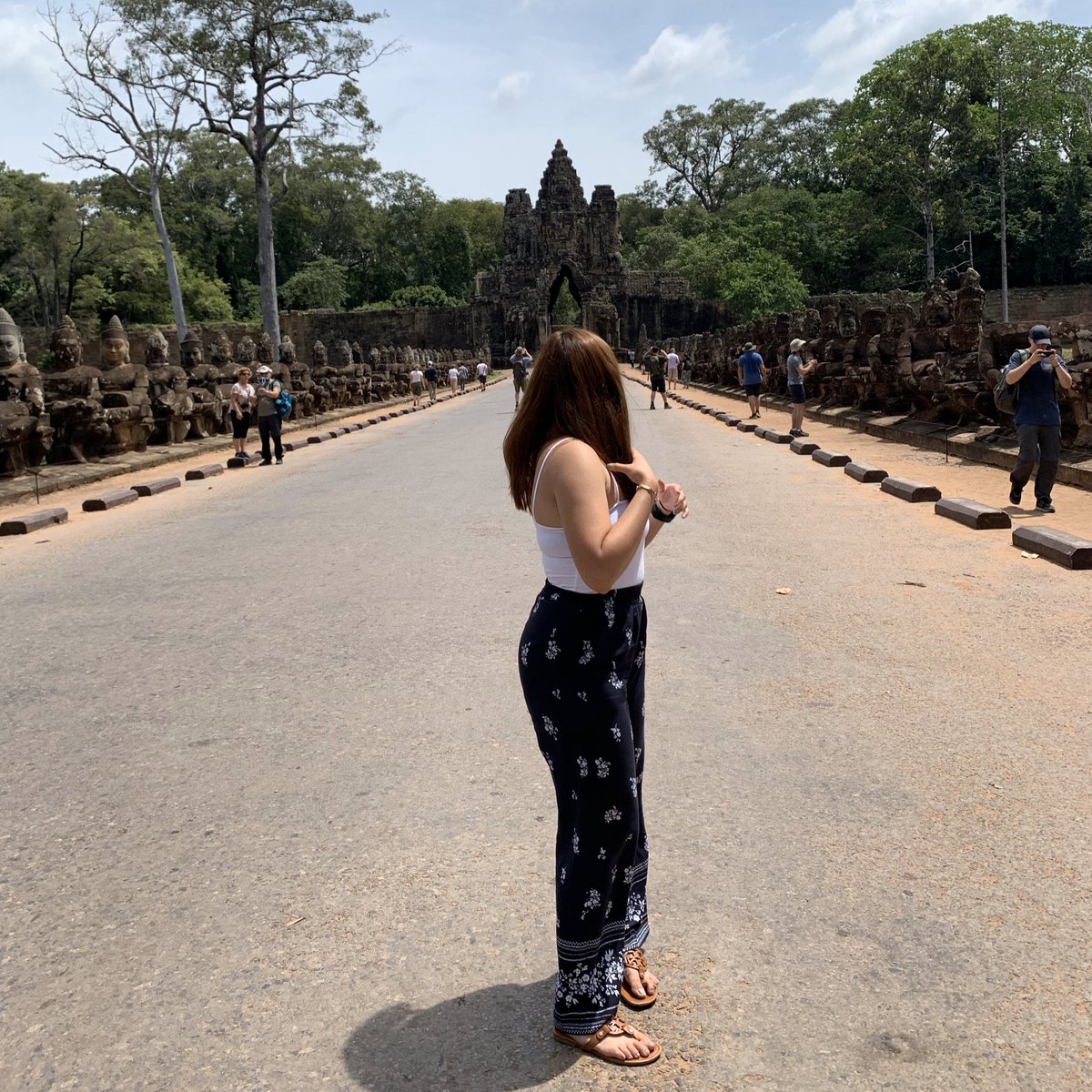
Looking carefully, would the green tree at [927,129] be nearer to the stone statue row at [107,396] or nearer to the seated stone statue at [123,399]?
the stone statue row at [107,396]

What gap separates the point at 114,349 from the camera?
17781 millimetres

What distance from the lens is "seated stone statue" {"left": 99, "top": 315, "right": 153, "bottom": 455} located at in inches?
658

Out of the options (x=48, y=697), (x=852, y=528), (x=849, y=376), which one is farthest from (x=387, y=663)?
(x=849, y=376)

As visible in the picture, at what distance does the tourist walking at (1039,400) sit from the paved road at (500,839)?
246cm

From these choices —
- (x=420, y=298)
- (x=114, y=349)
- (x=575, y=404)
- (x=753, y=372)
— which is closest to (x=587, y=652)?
(x=575, y=404)

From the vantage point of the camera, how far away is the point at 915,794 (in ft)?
12.2

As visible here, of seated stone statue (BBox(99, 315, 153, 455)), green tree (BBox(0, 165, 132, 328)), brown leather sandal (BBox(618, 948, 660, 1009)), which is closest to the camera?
brown leather sandal (BBox(618, 948, 660, 1009))

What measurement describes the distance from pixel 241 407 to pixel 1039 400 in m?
11.6

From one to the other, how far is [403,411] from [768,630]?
91.0 feet

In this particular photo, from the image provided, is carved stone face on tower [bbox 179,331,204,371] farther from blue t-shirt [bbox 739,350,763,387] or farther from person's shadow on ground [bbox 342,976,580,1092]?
person's shadow on ground [bbox 342,976,580,1092]

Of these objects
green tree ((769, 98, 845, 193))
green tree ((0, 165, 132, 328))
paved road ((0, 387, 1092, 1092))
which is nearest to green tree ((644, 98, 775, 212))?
green tree ((769, 98, 845, 193))

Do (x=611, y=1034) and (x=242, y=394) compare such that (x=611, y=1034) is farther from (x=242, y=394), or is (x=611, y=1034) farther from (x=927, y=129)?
(x=927, y=129)

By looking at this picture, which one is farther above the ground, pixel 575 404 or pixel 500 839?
pixel 575 404

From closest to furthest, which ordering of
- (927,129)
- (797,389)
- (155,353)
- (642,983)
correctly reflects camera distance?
(642,983)
(797,389)
(155,353)
(927,129)
